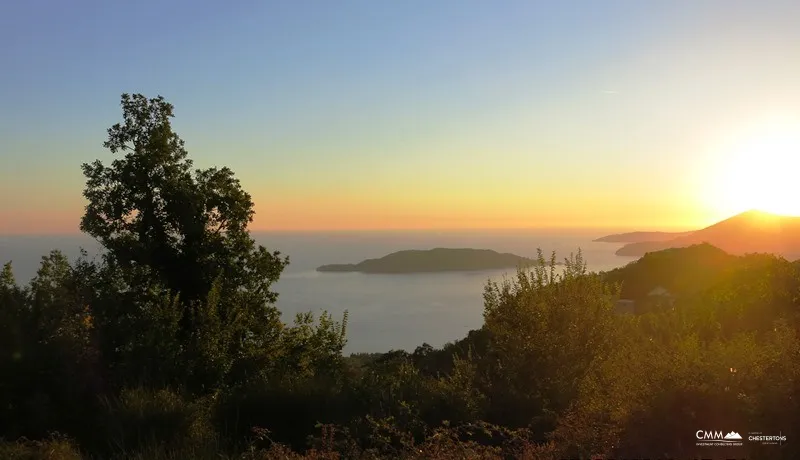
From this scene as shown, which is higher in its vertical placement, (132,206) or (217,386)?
(132,206)

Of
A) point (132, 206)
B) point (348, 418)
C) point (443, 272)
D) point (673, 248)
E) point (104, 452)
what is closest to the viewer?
point (104, 452)

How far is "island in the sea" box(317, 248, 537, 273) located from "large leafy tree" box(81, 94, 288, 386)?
74.2 metres

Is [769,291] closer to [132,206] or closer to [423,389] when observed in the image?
[423,389]

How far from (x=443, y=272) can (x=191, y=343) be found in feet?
306

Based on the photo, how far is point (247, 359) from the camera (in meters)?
16.3

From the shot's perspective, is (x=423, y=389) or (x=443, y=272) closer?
(x=423, y=389)

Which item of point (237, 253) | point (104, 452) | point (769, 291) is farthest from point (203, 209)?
point (769, 291)

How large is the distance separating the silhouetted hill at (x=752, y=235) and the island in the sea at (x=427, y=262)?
104ft

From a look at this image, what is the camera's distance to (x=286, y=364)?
1686 cm

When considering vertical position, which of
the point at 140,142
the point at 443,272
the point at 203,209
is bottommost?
the point at 443,272

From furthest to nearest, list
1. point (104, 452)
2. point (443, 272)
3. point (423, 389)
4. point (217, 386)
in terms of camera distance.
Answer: point (443, 272)
point (217, 386)
point (423, 389)
point (104, 452)
